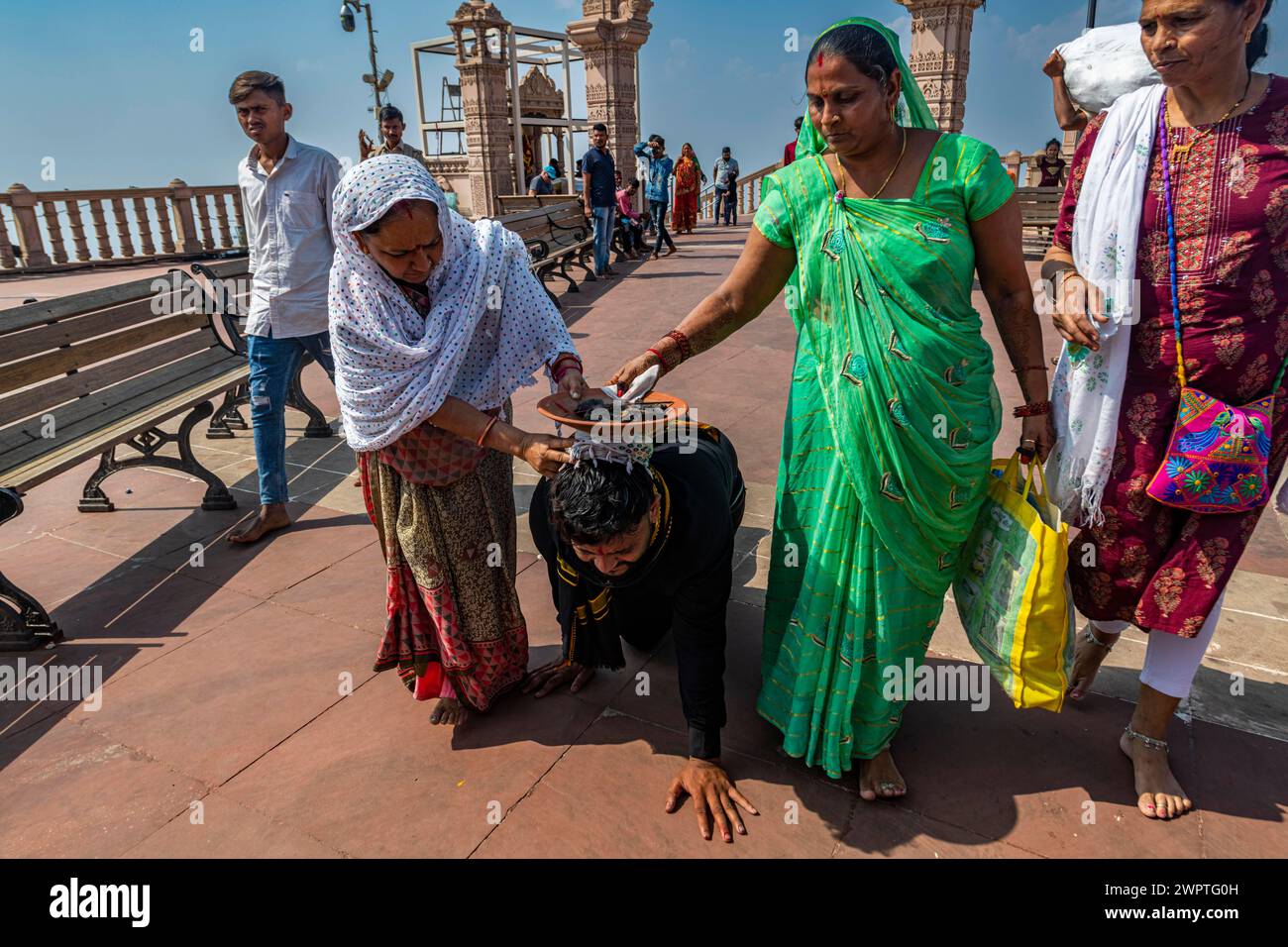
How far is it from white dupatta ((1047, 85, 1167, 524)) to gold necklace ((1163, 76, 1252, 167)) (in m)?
0.04

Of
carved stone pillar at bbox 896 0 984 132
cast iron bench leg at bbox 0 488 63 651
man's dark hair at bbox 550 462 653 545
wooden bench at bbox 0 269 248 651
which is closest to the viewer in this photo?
man's dark hair at bbox 550 462 653 545

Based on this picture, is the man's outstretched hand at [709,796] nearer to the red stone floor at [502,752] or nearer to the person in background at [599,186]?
the red stone floor at [502,752]

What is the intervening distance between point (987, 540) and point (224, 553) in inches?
127

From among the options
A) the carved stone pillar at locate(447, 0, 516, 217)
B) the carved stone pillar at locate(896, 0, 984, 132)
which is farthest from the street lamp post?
the carved stone pillar at locate(896, 0, 984, 132)

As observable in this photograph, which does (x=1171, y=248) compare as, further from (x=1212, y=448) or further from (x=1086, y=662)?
(x=1086, y=662)

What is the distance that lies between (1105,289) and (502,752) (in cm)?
202

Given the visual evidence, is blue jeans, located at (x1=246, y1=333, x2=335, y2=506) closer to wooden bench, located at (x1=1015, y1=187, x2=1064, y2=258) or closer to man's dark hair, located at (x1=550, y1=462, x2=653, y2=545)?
man's dark hair, located at (x1=550, y1=462, x2=653, y2=545)

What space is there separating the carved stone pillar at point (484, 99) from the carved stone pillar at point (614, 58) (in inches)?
93.1

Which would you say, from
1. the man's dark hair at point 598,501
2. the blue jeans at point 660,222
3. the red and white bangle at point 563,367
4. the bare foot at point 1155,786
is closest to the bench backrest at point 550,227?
the blue jeans at point 660,222

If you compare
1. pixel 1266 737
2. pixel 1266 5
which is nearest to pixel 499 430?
pixel 1266 5

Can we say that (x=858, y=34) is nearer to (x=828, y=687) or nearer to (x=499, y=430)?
(x=499, y=430)

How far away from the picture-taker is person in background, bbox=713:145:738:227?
1648cm

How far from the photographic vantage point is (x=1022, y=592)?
6.28ft

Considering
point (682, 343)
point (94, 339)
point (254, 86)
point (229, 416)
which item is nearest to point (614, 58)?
point (229, 416)
